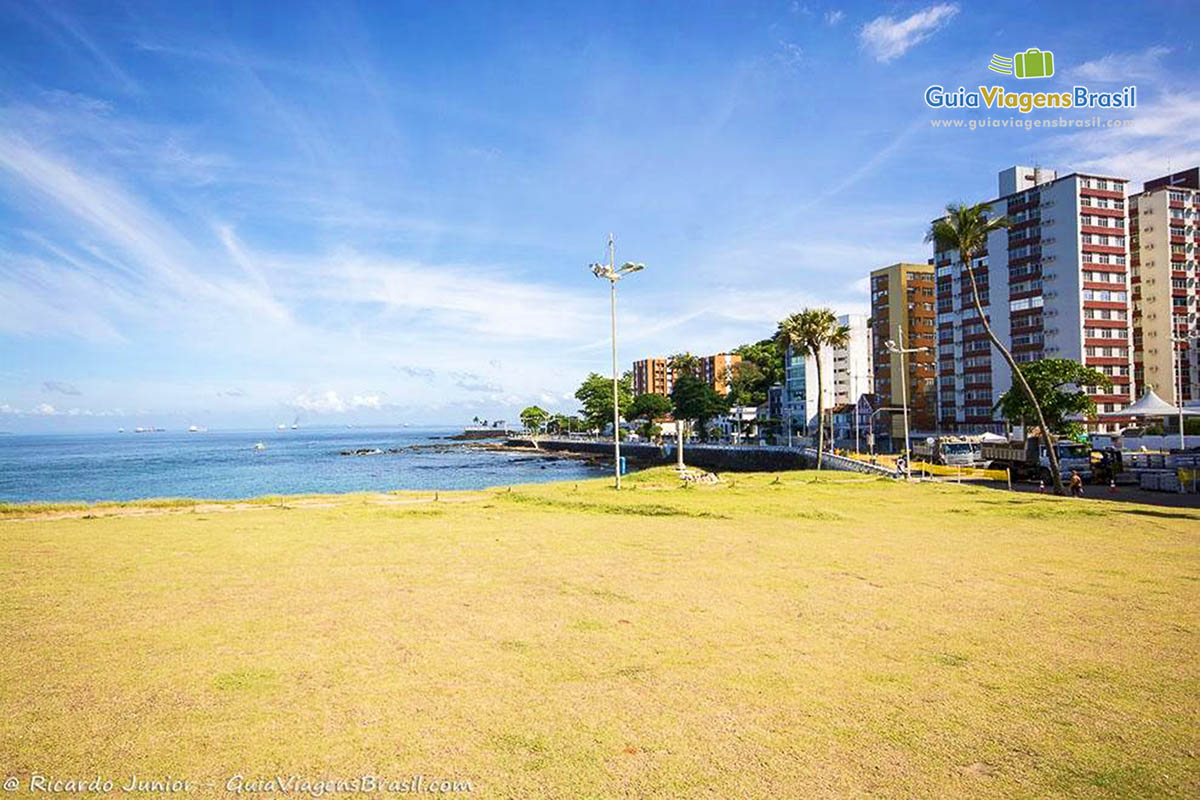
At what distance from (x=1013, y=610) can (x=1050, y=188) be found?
10123 cm

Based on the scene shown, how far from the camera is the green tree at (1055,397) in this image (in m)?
67.4

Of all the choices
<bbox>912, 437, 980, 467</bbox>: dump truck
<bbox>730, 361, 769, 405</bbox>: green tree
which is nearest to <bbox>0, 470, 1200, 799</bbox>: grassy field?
<bbox>912, 437, 980, 467</bbox>: dump truck

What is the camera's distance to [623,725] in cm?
643

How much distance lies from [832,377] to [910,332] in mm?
27120

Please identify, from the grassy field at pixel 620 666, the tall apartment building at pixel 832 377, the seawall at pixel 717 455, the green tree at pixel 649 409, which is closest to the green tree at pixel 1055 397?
the seawall at pixel 717 455

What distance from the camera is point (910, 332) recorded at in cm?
11306

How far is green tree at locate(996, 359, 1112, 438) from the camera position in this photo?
67438 mm

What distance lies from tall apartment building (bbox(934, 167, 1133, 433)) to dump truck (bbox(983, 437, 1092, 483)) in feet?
161

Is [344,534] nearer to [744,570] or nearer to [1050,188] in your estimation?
[744,570]

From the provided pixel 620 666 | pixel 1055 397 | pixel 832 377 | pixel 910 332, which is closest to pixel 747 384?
pixel 832 377

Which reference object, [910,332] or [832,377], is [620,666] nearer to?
[910,332]

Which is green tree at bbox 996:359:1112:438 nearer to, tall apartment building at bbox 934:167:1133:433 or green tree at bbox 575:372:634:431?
tall apartment building at bbox 934:167:1133:433

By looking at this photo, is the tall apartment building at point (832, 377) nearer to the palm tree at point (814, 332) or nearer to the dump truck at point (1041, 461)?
the palm tree at point (814, 332)

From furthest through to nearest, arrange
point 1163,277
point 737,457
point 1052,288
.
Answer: point 737,457
point 1163,277
point 1052,288
